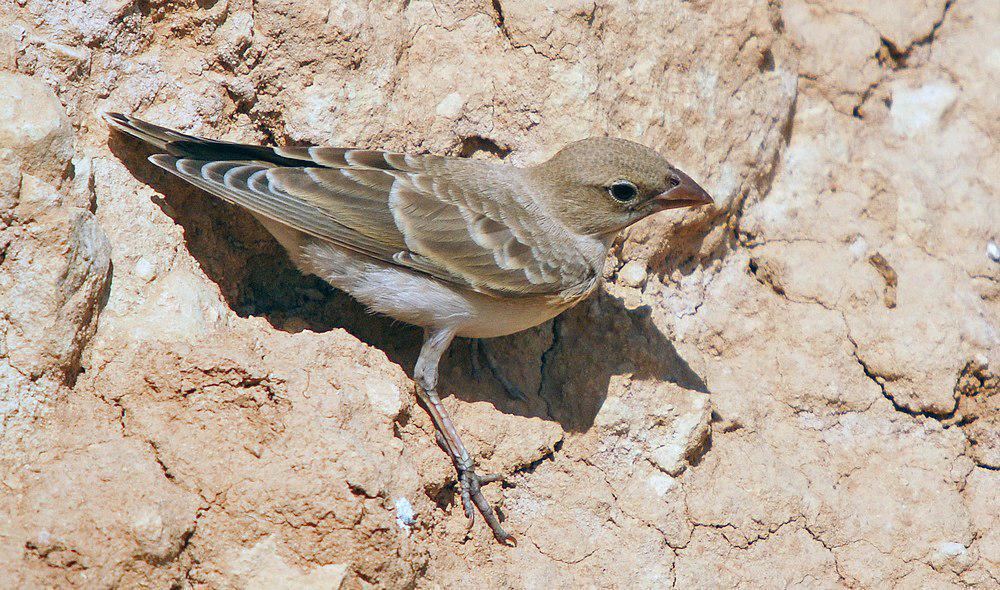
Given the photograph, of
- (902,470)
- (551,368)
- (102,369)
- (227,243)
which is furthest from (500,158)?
(902,470)

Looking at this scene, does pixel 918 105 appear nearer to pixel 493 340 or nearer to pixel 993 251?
Answer: pixel 993 251

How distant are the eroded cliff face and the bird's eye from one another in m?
0.61

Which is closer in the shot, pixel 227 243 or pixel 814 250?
pixel 227 243

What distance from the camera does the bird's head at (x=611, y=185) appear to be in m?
5.25

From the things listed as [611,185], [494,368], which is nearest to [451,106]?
[611,185]

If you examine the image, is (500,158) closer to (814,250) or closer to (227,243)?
(227,243)

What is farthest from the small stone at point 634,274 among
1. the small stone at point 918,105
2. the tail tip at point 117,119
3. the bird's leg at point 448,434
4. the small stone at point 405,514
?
the tail tip at point 117,119

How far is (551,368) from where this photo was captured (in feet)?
18.7

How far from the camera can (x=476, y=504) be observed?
4855mm

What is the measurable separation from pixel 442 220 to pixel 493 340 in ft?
3.28

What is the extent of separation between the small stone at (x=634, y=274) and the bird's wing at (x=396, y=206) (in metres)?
0.62

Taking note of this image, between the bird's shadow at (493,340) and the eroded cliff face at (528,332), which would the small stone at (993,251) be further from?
the bird's shadow at (493,340)

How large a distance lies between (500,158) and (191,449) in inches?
111

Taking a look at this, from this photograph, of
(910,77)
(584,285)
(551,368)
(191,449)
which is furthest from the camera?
(910,77)
